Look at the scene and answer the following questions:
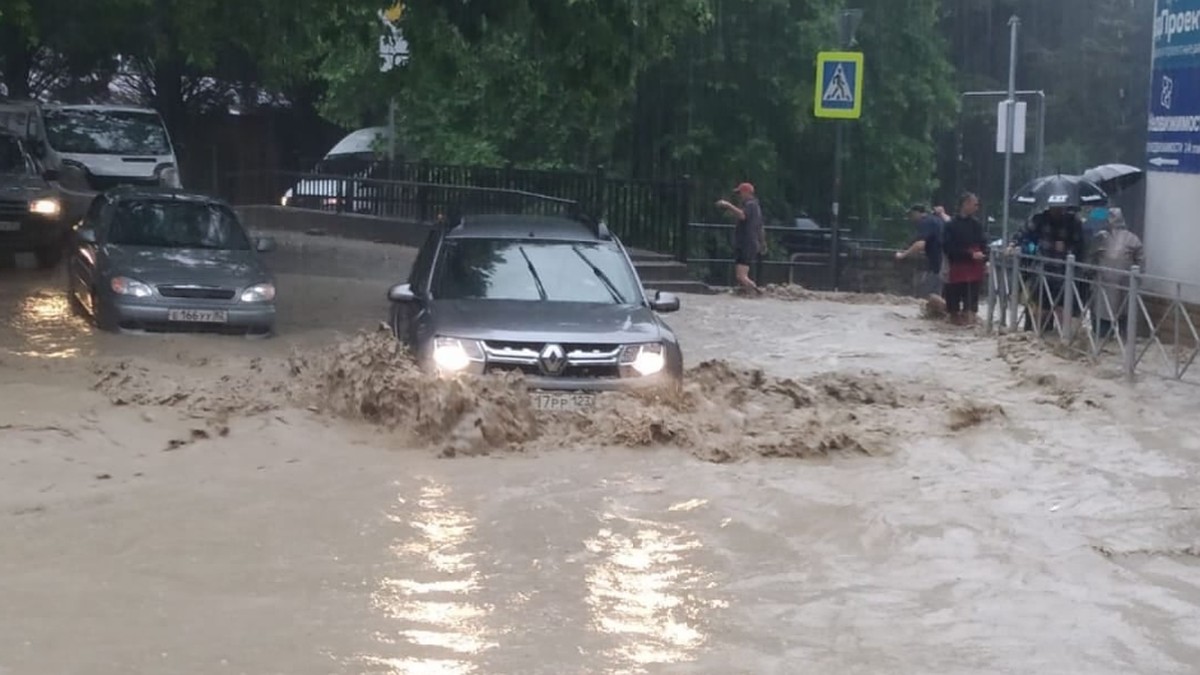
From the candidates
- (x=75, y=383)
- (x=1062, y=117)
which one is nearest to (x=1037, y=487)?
(x=75, y=383)

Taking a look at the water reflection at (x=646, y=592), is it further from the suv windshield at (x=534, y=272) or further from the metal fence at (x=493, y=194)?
the metal fence at (x=493, y=194)

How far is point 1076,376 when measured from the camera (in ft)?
48.2

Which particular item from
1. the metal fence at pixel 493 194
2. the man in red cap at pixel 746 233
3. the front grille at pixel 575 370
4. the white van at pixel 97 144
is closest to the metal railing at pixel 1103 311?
the man in red cap at pixel 746 233

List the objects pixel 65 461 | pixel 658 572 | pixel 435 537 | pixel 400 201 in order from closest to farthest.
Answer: pixel 658 572, pixel 435 537, pixel 65 461, pixel 400 201

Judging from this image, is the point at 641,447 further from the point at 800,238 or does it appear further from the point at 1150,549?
the point at 800,238

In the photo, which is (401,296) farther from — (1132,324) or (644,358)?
(1132,324)

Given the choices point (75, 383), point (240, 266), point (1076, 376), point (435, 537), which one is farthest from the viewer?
point (240, 266)

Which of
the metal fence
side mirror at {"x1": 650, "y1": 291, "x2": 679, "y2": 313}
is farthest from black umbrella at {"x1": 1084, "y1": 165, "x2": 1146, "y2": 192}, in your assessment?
side mirror at {"x1": 650, "y1": 291, "x2": 679, "y2": 313}

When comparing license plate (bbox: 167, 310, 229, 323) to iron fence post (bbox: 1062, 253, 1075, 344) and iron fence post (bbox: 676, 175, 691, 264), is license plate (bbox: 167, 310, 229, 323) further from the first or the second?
iron fence post (bbox: 676, 175, 691, 264)

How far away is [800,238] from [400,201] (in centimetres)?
669

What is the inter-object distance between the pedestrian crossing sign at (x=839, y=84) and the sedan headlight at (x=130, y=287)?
10.3 m

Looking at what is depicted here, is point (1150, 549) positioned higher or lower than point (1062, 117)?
lower

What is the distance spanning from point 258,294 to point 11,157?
736 centimetres

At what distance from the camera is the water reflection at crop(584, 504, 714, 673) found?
712cm
